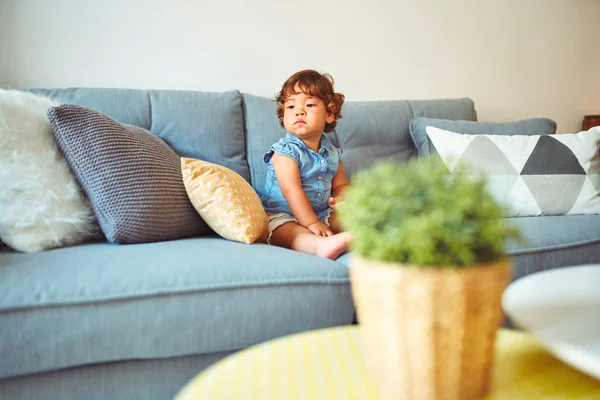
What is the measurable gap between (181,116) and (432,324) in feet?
4.38

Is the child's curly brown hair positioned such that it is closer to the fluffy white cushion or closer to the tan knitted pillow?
the tan knitted pillow

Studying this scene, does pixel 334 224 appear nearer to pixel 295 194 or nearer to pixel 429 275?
pixel 295 194

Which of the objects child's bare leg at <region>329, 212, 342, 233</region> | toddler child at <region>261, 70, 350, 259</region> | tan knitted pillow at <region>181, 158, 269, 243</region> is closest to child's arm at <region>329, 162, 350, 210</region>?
toddler child at <region>261, 70, 350, 259</region>

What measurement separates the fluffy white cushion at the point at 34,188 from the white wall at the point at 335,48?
0.65 metres

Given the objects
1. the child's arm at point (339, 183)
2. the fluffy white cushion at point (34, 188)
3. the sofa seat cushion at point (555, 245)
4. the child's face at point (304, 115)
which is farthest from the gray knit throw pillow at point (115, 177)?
the sofa seat cushion at point (555, 245)

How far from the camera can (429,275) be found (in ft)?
1.40

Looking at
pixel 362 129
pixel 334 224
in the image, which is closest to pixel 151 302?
pixel 334 224

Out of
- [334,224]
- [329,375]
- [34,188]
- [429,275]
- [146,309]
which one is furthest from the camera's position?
[334,224]

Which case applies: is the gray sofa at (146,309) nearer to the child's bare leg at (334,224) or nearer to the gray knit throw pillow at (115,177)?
the gray knit throw pillow at (115,177)

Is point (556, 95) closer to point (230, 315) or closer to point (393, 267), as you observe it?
point (230, 315)

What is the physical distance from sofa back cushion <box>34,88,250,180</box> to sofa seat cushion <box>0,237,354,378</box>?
590mm

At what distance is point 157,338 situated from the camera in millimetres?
895

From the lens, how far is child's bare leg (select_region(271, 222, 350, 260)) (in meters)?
1.15

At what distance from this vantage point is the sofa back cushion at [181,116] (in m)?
1.52
